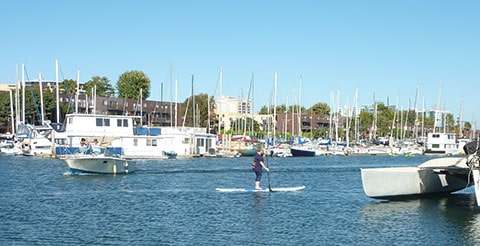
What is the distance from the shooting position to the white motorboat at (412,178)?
110 feet

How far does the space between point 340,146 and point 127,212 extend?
338 feet

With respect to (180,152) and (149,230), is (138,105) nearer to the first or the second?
(180,152)

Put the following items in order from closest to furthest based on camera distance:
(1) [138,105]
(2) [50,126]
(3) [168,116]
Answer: (2) [50,126]
(1) [138,105]
(3) [168,116]

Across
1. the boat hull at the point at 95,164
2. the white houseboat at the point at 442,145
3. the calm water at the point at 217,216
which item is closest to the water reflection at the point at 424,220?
the calm water at the point at 217,216

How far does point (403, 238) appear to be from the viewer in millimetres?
23656

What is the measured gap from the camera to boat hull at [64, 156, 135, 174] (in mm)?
48406

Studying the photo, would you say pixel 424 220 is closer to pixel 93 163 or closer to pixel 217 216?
pixel 217 216

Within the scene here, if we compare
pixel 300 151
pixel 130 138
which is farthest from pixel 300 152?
pixel 130 138

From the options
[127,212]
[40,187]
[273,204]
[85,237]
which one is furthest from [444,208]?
[40,187]

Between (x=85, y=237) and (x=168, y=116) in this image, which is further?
(x=168, y=116)

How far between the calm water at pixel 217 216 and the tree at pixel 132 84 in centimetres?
12190

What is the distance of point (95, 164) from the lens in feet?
160

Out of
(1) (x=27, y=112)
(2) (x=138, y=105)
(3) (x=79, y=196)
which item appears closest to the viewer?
(3) (x=79, y=196)

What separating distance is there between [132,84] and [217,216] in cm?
14066
